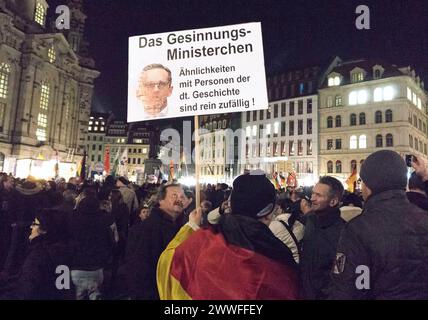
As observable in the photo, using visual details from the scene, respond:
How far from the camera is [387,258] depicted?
7.18 ft

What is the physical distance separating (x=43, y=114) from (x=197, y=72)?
56.8m

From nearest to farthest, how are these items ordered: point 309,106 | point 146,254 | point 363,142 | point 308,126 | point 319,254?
point 319,254, point 146,254, point 363,142, point 308,126, point 309,106

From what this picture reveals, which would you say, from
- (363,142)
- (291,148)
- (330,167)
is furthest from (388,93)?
(291,148)

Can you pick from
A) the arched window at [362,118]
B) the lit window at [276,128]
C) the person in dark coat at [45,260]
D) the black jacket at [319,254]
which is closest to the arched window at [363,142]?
the arched window at [362,118]

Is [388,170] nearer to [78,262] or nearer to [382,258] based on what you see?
[382,258]

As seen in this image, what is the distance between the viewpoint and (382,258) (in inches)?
86.3

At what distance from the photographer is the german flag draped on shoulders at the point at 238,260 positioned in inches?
78.5

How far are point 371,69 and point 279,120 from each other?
16535mm

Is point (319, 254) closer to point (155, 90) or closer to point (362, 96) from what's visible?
point (155, 90)

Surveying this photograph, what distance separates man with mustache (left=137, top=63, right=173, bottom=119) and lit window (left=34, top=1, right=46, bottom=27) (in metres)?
65.9

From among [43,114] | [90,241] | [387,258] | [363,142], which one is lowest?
[90,241]

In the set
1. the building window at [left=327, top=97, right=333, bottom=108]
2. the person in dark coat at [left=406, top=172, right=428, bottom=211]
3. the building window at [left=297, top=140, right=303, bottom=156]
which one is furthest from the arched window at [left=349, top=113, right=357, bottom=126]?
the person in dark coat at [left=406, top=172, right=428, bottom=211]

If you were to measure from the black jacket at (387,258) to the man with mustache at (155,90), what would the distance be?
3247mm

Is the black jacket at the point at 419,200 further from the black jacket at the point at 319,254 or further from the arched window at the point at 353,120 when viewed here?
the arched window at the point at 353,120
